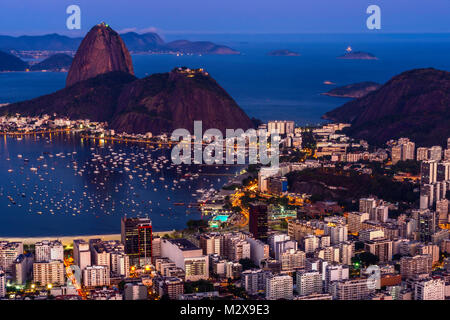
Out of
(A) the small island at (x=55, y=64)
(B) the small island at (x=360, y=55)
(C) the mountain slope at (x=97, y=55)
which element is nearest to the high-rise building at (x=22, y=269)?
(C) the mountain slope at (x=97, y=55)

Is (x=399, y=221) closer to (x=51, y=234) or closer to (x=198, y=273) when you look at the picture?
(x=198, y=273)

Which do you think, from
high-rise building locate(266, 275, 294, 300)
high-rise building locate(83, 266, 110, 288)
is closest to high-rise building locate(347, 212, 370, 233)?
high-rise building locate(266, 275, 294, 300)

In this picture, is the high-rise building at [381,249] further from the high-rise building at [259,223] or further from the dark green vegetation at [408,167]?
the dark green vegetation at [408,167]

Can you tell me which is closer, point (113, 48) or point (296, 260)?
point (296, 260)

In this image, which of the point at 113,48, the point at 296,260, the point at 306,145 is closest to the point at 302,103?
the point at 113,48

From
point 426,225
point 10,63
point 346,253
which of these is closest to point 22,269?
point 346,253
